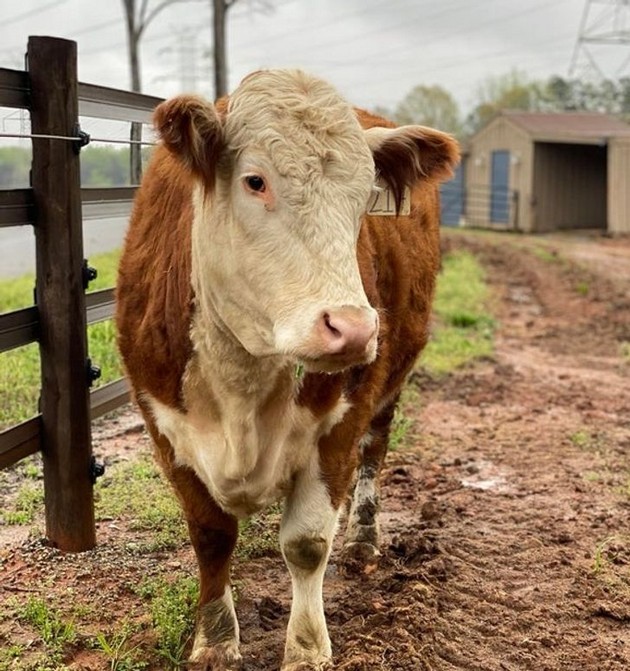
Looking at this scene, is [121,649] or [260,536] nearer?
[121,649]

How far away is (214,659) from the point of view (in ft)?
11.2

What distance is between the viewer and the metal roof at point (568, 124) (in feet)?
96.3

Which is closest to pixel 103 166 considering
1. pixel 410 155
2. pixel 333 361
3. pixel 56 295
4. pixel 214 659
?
pixel 56 295

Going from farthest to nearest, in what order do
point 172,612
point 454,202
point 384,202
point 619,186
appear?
1. point 454,202
2. point 619,186
3. point 172,612
4. point 384,202

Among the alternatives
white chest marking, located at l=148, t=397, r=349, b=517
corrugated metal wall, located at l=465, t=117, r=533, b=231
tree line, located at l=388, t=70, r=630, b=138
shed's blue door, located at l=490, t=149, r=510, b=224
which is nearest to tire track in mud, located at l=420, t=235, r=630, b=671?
white chest marking, located at l=148, t=397, r=349, b=517

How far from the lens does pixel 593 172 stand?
105ft

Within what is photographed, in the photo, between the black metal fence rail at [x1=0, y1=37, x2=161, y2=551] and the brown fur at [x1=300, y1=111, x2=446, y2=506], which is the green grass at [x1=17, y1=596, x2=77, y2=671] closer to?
the black metal fence rail at [x1=0, y1=37, x2=161, y2=551]

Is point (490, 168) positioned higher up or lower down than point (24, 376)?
higher up

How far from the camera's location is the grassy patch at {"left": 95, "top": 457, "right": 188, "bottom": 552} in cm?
440

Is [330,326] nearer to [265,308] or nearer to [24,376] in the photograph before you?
[265,308]

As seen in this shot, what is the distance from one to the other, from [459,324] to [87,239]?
666 cm

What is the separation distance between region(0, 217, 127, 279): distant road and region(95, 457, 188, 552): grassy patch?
45.9 inches

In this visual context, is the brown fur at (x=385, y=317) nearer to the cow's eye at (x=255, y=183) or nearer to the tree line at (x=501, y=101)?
the cow's eye at (x=255, y=183)

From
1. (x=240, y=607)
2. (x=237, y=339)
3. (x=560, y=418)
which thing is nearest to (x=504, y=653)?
(x=240, y=607)
